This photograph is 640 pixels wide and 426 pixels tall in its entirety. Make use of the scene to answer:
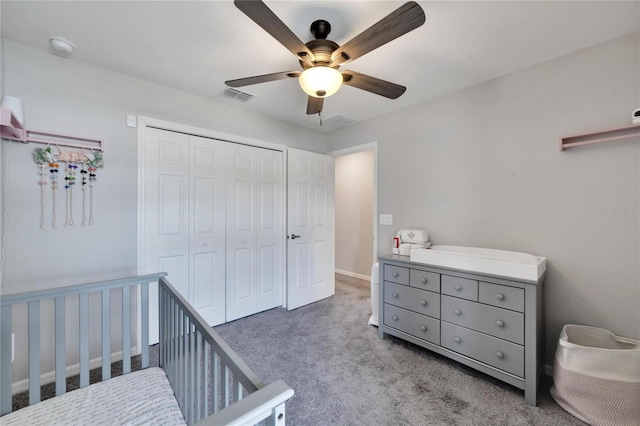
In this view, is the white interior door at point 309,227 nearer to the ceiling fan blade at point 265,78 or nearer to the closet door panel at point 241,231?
the closet door panel at point 241,231

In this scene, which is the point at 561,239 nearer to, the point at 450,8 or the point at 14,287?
the point at 450,8

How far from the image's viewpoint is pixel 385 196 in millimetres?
3143

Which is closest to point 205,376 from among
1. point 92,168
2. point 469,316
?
point 469,316

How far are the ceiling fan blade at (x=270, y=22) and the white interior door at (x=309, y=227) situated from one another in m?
1.87

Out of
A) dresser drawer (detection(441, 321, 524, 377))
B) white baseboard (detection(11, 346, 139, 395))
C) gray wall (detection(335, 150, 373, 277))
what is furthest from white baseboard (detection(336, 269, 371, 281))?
white baseboard (detection(11, 346, 139, 395))

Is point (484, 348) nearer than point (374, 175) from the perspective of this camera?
Yes

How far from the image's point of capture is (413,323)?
2.29m

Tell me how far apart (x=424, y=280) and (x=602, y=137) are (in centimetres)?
158

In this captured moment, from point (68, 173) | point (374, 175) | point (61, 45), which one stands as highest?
point (61, 45)

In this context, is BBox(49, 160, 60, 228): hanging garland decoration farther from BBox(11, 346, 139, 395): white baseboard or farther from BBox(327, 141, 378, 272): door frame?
BBox(327, 141, 378, 272): door frame

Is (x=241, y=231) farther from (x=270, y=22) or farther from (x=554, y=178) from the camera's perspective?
(x=554, y=178)

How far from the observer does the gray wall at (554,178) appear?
1.75m

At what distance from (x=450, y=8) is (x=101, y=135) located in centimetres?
264

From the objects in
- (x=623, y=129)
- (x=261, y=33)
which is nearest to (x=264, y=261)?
(x=261, y=33)
